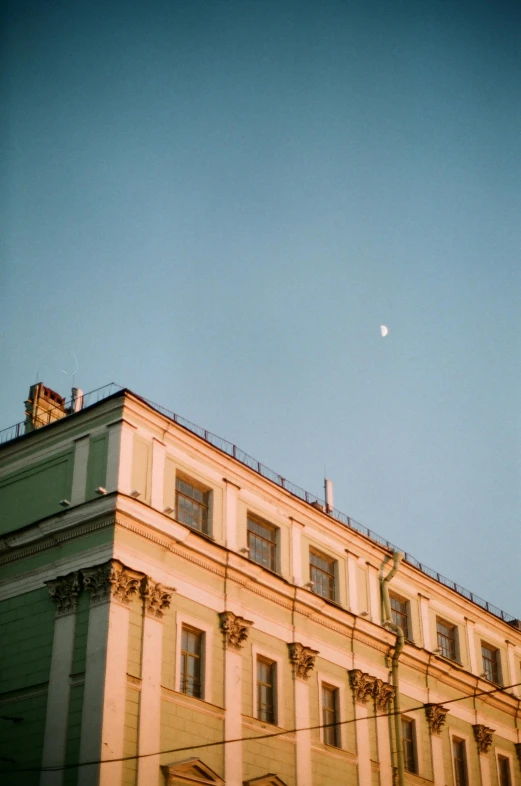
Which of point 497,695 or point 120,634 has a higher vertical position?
point 497,695

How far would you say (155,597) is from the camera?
29.2 m

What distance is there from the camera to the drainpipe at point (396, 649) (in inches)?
1421

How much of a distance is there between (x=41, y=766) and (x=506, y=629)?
2583cm

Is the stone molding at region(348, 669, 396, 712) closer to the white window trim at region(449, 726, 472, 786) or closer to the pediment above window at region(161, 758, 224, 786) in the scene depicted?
the white window trim at region(449, 726, 472, 786)

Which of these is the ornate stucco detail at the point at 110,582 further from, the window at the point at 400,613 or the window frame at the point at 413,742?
the window at the point at 400,613

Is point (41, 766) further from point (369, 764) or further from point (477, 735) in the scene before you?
point (477, 735)

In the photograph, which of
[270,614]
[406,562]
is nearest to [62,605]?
[270,614]

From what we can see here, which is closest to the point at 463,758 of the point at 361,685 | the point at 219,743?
the point at 361,685

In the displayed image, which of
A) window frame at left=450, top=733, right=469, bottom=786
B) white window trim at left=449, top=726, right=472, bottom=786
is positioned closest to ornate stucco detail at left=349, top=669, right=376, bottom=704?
white window trim at left=449, top=726, right=472, bottom=786

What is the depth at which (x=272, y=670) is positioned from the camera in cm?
3316

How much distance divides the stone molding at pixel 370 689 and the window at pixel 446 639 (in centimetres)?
529

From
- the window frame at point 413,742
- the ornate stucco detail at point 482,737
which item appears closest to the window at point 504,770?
the ornate stucco detail at point 482,737

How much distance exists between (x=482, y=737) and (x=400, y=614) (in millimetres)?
6331

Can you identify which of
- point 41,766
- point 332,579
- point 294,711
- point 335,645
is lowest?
point 41,766
